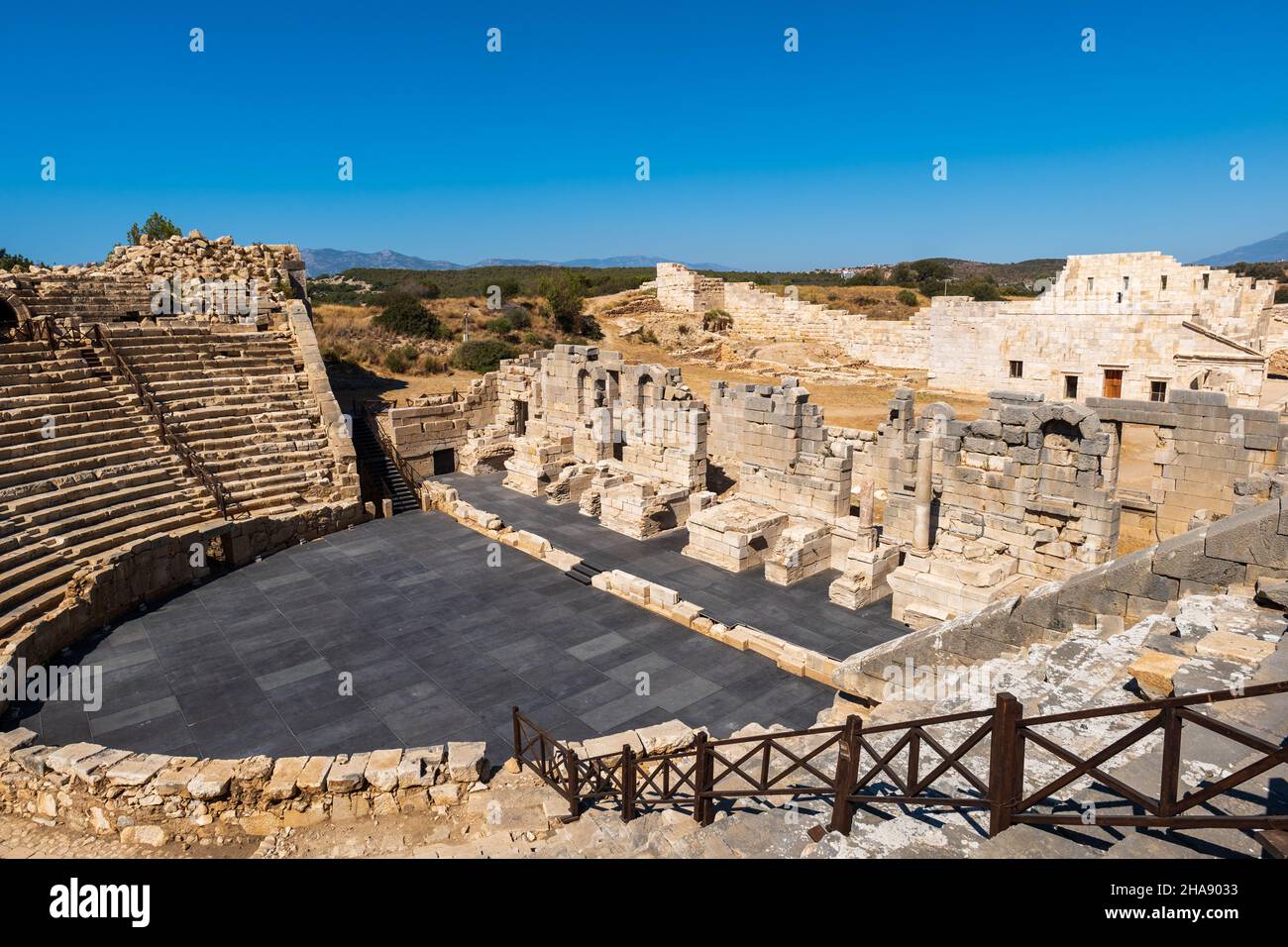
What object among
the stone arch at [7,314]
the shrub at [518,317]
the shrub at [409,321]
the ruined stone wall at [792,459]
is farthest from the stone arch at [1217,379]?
the stone arch at [7,314]

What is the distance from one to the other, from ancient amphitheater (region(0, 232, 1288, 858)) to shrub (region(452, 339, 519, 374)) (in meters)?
8.60

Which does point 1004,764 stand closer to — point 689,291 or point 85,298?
point 85,298

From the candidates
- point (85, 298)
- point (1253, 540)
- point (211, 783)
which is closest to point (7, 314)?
point (85, 298)

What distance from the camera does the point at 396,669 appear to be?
436 inches

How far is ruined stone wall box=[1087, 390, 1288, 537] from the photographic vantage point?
1187 cm

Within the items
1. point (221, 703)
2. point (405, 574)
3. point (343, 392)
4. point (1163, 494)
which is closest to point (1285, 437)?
point (1163, 494)

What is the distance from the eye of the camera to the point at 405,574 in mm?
14609

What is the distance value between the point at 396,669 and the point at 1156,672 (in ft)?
30.3

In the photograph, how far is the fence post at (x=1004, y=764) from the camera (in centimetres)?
407

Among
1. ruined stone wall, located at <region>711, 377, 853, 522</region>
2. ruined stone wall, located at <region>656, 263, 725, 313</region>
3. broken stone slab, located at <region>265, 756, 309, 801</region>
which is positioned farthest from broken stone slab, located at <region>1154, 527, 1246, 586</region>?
ruined stone wall, located at <region>656, 263, 725, 313</region>

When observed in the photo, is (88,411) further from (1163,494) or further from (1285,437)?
(1285,437)

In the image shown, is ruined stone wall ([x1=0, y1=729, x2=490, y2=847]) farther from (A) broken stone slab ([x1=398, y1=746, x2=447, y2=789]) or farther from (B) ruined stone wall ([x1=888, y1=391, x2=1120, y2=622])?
(B) ruined stone wall ([x1=888, y1=391, x2=1120, y2=622])
